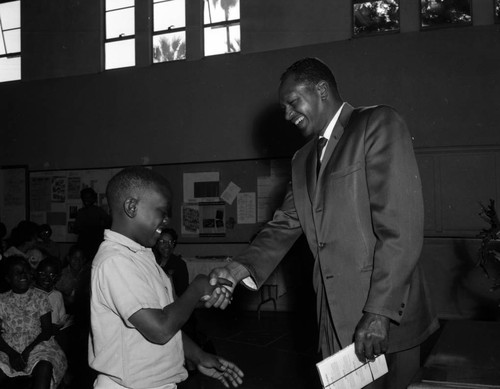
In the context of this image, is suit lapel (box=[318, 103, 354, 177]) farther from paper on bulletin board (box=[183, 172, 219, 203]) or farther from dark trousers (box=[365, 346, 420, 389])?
paper on bulletin board (box=[183, 172, 219, 203])

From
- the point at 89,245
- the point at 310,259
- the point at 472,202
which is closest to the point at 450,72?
the point at 472,202

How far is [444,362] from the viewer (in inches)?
59.4

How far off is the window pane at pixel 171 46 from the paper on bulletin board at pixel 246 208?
2551 mm

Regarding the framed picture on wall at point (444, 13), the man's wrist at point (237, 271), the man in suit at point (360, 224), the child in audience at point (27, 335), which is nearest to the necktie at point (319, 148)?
the man in suit at point (360, 224)

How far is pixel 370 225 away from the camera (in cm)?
193

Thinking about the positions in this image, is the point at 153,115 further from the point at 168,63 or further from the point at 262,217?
the point at 262,217

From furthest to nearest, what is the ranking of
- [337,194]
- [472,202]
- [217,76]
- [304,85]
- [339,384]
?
[217,76]
[472,202]
[304,85]
[337,194]
[339,384]

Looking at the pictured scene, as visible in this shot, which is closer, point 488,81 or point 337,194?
point 337,194

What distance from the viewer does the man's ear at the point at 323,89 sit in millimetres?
2119

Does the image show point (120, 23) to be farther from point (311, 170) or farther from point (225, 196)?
point (311, 170)

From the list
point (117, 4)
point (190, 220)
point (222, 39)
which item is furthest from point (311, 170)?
point (117, 4)

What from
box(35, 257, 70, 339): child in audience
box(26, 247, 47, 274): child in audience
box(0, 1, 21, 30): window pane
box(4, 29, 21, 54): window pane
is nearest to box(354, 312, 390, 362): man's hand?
box(35, 257, 70, 339): child in audience

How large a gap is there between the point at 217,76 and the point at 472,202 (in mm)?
4155

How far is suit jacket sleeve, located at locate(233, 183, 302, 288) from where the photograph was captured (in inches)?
90.7
